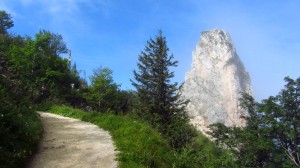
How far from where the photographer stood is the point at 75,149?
A: 1067 cm

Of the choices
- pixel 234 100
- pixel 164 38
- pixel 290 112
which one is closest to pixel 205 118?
pixel 234 100

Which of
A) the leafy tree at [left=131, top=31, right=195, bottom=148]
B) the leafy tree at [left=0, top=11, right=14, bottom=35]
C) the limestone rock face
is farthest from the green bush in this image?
the limestone rock face

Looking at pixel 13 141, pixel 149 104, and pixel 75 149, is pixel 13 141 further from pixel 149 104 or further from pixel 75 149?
pixel 149 104

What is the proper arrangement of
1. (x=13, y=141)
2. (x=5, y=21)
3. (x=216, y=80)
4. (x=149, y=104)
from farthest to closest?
(x=216, y=80), (x=5, y=21), (x=149, y=104), (x=13, y=141)

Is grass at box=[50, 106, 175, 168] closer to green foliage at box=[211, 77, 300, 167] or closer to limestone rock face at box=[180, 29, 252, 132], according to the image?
green foliage at box=[211, 77, 300, 167]

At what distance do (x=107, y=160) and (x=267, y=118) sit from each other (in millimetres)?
28453

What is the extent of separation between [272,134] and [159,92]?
1460 cm

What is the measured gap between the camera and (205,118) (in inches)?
3644

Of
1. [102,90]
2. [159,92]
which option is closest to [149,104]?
[159,92]

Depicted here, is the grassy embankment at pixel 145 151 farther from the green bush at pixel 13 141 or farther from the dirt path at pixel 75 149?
the green bush at pixel 13 141

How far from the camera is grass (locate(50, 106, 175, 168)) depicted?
31.5 ft

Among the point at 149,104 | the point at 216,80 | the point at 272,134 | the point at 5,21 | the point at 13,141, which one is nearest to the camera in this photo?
the point at 13,141

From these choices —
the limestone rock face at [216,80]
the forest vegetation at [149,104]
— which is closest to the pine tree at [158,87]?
the forest vegetation at [149,104]

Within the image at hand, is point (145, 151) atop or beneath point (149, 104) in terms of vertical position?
beneath
